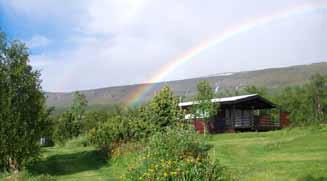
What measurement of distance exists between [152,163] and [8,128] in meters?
8.13

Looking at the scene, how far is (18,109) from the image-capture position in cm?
1645

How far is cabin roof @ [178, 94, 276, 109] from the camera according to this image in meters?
→ 38.6

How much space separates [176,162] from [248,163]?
19.8 ft

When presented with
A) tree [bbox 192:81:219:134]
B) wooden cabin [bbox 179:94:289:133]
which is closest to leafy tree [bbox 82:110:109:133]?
wooden cabin [bbox 179:94:289:133]

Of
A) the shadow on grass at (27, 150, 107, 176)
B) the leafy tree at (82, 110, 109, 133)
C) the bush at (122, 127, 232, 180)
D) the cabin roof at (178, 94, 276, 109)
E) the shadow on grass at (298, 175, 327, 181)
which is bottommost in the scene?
the shadow on grass at (27, 150, 107, 176)

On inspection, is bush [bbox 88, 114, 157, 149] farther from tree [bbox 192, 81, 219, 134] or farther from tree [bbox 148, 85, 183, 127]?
tree [bbox 192, 81, 219, 134]

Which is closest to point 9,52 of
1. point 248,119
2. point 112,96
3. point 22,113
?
point 22,113

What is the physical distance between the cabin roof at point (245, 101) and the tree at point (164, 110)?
41.2ft

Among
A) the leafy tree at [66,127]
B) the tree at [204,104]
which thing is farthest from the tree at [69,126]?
the tree at [204,104]

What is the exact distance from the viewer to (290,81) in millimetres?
115812

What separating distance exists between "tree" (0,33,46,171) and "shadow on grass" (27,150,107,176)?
956 millimetres

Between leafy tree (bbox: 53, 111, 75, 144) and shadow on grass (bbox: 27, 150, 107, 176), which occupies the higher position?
leafy tree (bbox: 53, 111, 75, 144)

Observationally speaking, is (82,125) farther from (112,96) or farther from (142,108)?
(112,96)

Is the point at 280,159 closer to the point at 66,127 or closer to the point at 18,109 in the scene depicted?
the point at 18,109
